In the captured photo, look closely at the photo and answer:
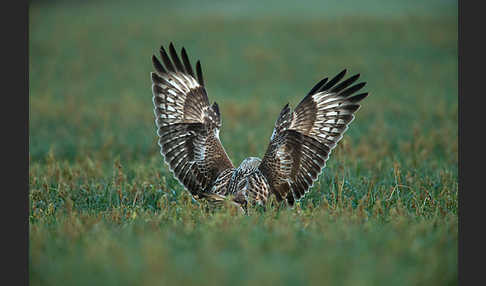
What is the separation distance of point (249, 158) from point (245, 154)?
3.32 metres

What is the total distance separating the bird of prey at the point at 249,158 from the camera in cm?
605

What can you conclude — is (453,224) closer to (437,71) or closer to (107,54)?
(437,71)

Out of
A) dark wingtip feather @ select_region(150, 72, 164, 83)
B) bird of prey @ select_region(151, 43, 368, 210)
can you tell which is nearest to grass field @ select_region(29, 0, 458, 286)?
bird of prey @ select_region(151, 43, 368, 210)

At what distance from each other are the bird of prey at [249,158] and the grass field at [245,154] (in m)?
0.34

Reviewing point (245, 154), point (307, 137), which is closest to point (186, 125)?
point (307, 137)

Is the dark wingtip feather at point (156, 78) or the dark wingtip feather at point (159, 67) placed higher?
the dark wingtip feather at point (159, 67)

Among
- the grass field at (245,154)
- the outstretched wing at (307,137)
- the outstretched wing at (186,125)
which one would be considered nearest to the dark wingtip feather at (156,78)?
the outstretched wing at (186,125)

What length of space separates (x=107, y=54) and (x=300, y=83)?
8.66 metres

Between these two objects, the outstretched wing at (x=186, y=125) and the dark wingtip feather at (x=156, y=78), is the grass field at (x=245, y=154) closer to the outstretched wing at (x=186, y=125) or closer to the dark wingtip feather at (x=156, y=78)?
the outstretched wing at (x=186, y=125)

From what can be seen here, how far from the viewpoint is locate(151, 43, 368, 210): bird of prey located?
6047mm

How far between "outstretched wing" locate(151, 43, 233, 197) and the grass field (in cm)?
35

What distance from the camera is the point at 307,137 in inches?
244

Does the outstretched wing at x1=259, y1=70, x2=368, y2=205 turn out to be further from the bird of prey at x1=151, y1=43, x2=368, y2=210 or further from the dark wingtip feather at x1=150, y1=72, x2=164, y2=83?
the dark wingtip feather at x1=150, y1=72, x2=164, y2=83

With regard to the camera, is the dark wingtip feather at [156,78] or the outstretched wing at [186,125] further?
the dark wingtip feather at [156,78]
